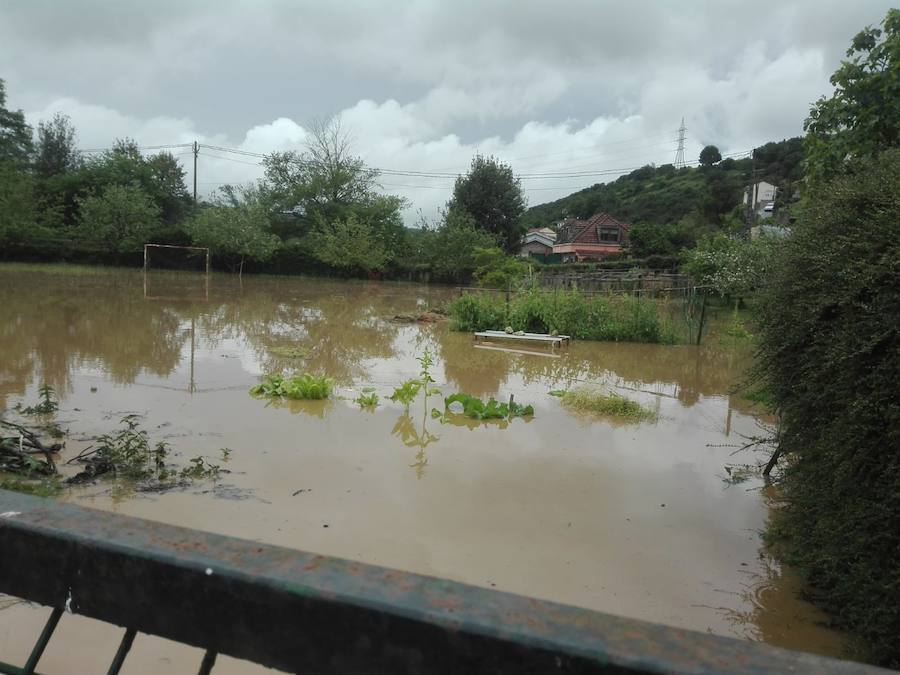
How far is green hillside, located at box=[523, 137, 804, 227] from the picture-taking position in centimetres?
5888

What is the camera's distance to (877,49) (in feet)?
24.8

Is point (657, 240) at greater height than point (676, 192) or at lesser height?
lesser

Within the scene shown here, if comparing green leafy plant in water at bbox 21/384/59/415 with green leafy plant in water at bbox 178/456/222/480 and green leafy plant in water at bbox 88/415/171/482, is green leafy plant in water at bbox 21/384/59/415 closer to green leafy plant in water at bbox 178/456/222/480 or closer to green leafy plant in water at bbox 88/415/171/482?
green leafy plant in water at bbox 88/415/171/482

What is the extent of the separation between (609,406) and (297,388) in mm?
4242

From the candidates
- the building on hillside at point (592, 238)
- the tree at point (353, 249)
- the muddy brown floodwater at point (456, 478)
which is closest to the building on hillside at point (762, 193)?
the building on hillside at point (592, 238)

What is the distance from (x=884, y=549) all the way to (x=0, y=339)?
1425 centimetres

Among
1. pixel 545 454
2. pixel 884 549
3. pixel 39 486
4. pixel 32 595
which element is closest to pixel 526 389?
pixel 545 454

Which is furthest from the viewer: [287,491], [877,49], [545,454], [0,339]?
[0,339]

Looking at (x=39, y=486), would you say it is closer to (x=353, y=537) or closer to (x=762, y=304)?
(x=353, y=537)

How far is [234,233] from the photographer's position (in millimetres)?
38844

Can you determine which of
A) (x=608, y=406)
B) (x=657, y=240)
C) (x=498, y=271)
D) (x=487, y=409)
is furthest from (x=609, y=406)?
(x=657, y=240)

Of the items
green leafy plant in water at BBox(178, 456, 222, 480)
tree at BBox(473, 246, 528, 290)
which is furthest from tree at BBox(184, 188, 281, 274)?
green leafy plant in water at BBox(178, 456, 222, 480)

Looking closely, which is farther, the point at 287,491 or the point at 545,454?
the point at 545,454

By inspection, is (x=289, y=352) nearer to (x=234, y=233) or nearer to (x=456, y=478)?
(x=456, y=478)
